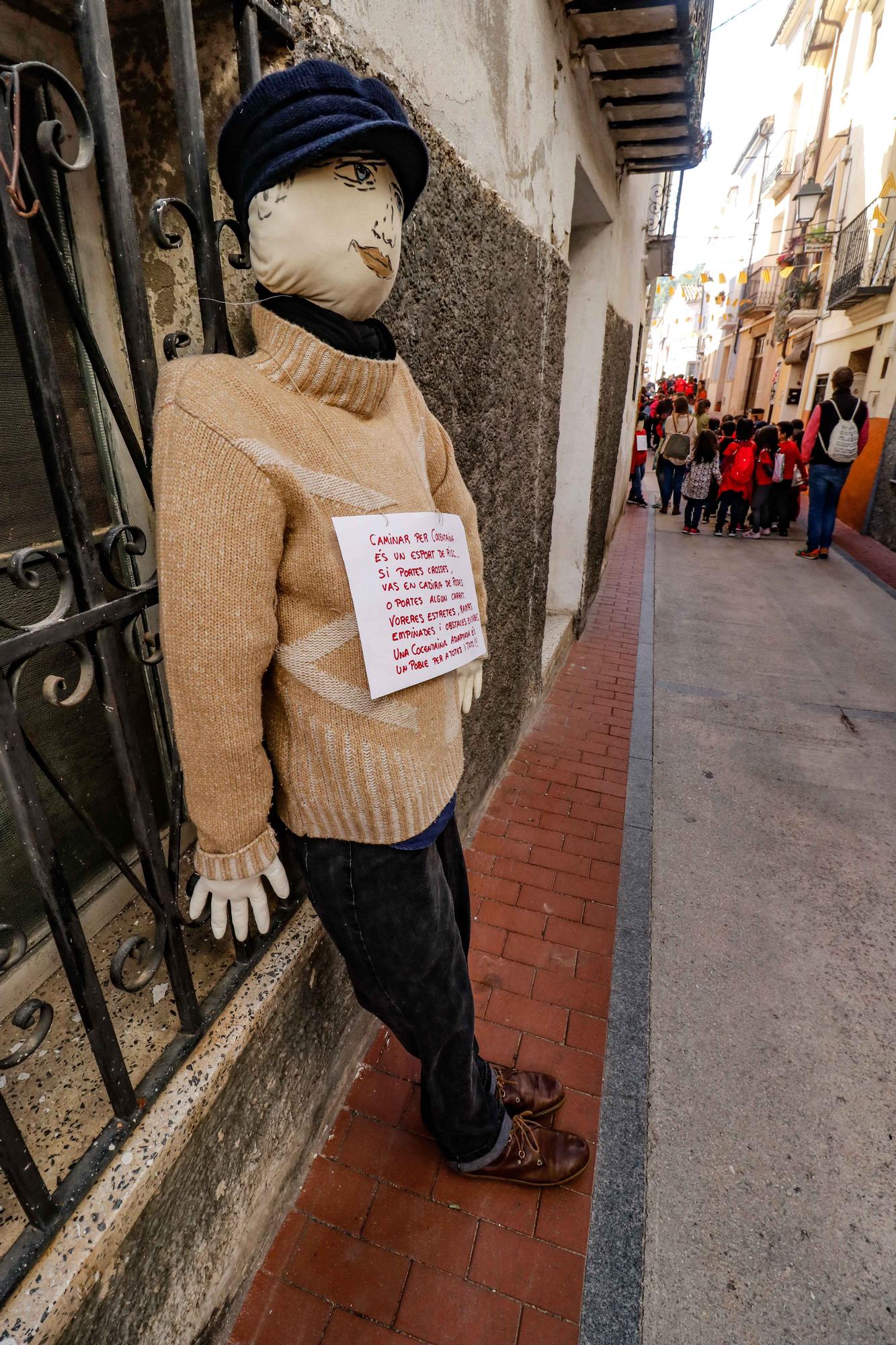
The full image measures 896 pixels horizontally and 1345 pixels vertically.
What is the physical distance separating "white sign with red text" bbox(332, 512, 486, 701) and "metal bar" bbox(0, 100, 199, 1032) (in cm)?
38

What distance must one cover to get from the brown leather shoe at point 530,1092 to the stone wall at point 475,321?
3.53ft

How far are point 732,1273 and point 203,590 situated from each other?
6.59ft

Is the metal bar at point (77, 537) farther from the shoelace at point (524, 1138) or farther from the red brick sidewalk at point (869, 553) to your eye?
the red brick sidewalk at point (869, 553)

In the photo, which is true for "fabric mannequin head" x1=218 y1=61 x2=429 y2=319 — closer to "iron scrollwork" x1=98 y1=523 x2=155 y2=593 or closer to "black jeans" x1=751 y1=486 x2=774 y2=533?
"iron scrollwork" x1=98 y1=523 x2=155 y2=593

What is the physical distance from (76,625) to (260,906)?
1.82 feet

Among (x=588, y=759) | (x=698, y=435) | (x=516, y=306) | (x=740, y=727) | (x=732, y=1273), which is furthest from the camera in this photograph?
(x=698, y=435)

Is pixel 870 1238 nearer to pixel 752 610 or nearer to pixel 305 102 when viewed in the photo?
pixel 305 102

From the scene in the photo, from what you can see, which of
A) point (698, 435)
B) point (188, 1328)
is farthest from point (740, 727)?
point (698, 435)

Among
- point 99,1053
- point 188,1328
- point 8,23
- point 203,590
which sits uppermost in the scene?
point 8,23

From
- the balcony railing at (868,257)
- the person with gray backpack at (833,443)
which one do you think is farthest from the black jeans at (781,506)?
the balcony railing at (868,257)

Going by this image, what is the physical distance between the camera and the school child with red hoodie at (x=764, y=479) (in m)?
9.46

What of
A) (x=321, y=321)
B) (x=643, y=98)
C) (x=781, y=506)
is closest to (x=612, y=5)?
(x=643, y=98)

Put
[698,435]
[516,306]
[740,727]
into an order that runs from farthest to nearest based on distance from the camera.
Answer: [698,435]
[740,727]
[516,306]

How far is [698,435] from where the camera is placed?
977 centimetres
